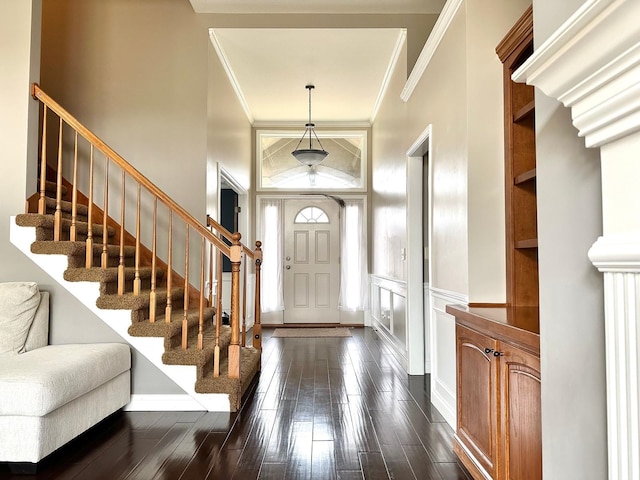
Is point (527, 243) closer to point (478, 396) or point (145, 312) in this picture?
point (478, 396)

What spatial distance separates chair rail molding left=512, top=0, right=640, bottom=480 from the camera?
622 millimetres

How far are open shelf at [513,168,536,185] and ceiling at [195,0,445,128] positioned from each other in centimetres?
252

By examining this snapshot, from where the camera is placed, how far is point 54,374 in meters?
2.32

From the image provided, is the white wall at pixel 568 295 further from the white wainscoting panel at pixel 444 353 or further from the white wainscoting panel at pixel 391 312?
the white wainscoting panel at pixel 391 312

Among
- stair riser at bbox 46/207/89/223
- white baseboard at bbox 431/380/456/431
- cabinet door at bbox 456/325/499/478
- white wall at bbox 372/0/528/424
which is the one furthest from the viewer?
stair riser at bbox 46/207/89/223

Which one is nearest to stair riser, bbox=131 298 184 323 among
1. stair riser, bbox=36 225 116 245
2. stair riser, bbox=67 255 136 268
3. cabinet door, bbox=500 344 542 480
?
stair riser, bbox=67 255 136 268

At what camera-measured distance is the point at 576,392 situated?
0.81 m

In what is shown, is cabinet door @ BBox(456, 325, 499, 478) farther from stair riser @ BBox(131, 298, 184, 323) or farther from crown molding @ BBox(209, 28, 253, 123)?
crown molding @ BBox(209, 28, 253, 123)

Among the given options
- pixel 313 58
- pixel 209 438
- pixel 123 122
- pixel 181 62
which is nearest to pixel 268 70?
pixel 313 58

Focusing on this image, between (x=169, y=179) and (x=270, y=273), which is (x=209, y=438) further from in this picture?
(x=270, y=273)

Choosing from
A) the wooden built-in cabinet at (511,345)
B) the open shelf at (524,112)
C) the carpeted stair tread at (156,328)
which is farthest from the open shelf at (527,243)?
the carpeted stair tread at (156,328)

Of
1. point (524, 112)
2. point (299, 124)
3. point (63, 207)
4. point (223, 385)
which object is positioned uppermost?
point (299, 124)

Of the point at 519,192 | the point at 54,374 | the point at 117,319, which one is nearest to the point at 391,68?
the point at 519,192

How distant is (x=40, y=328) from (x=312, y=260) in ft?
15.4
